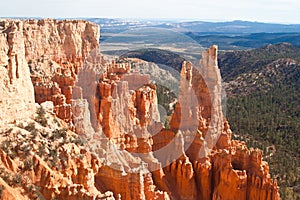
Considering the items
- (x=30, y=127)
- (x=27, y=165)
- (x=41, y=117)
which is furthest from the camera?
(x=41, y=117)

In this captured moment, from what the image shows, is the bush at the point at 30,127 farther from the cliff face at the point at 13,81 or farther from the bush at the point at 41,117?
the bush at the point at 41,117

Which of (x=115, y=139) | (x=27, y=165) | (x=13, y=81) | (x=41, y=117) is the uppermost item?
(x=13, y=81)

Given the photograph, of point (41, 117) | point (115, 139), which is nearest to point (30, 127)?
point (41, 117)

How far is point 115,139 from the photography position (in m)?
27.0

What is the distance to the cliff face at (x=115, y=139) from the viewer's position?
1703 cm

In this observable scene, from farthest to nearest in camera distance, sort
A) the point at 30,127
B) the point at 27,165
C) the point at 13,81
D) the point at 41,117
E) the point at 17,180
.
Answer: the point at 41,117
the point at 13,81
the point at 30,127
the point at 27,165
the point at 17,180

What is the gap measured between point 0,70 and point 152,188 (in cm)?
863

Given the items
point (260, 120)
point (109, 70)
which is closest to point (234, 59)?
point (260, 120)

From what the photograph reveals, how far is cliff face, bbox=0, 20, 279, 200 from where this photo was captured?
17031mm

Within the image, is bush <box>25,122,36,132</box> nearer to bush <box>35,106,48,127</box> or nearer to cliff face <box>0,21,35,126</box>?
cliff face <box>0,21,35,126</box>

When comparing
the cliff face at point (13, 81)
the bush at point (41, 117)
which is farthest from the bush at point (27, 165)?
the bush at point (41, 117)

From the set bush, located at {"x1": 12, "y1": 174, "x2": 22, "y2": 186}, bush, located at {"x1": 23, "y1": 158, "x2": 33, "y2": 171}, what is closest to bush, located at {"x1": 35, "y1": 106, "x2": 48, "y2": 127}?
bush, located at {"x1": 23, "y1": 158, "x2": 33, "y2": 171}

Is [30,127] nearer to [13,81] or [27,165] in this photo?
[13,81]

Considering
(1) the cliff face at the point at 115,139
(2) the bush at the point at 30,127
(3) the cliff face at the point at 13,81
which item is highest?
(3) the cliff face at the point at 13,81
